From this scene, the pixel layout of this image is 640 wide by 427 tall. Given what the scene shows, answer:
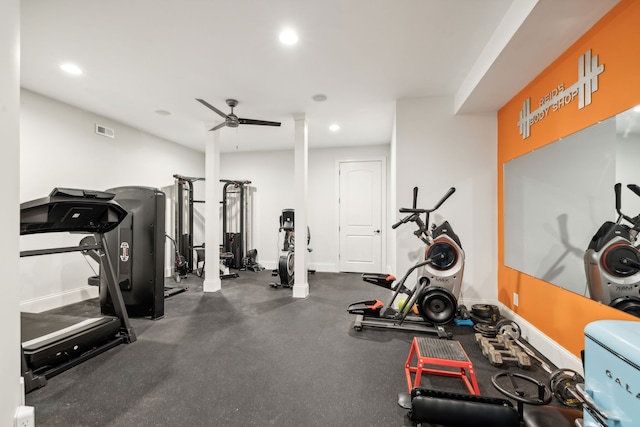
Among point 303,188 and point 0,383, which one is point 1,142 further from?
point 303,188

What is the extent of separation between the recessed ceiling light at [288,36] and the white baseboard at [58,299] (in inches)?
166

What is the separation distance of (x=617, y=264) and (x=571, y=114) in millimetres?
1189

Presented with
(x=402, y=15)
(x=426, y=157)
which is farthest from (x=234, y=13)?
(x=426, y=157)

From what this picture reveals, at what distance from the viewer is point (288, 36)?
2.32 meters

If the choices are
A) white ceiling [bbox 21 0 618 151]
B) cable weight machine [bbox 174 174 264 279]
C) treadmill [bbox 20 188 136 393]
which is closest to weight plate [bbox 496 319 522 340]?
white ceiling [bbox 21 0 618 151]

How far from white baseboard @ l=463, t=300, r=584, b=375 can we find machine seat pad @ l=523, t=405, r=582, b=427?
39.8 inches

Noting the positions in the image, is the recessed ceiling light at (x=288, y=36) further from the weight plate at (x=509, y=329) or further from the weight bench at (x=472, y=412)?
the weight plate at (x=509, y=329)

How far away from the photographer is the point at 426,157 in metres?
3.56

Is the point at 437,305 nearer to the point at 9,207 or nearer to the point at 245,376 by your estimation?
the point at 245,376

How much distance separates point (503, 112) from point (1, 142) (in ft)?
14.1

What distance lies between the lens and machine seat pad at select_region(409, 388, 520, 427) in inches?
52.6

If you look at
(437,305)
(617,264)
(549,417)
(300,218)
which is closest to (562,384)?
(549,417)

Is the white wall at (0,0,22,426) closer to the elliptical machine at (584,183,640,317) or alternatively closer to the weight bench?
the weight bench

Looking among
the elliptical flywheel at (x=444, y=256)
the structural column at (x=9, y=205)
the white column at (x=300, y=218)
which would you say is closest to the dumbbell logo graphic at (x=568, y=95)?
the elliptical flywheel at (x=444, y=256)
